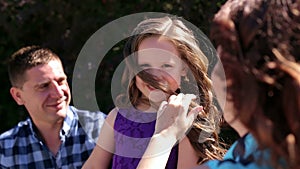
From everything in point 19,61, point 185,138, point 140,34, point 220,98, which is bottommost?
point 19,61

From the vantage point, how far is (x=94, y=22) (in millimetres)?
4414

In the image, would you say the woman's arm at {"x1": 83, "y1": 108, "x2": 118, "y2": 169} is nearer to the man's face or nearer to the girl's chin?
the girl's chin

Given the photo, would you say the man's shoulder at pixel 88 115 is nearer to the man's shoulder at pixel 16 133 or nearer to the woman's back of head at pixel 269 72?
the man's shoulder at pixel 16 133

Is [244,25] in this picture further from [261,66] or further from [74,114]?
[74,114]

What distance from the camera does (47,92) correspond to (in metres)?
3.65

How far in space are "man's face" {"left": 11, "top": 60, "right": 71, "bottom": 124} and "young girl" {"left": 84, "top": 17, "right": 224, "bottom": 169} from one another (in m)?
1.12

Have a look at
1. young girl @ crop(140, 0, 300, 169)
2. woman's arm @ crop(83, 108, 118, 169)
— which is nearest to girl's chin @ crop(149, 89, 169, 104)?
woman's arm @ crop(83, 108, 118, 169)

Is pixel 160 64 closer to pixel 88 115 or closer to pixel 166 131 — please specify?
pixel 166 131

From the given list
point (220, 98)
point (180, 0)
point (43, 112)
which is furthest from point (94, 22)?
point (220, 98)

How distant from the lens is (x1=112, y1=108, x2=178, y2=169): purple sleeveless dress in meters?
2.36

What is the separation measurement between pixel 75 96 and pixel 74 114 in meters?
0.28

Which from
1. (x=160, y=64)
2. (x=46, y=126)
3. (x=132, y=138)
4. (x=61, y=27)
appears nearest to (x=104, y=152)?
(x=132, y=138)

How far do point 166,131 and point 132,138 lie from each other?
595mm

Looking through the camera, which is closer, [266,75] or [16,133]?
[266,75]
